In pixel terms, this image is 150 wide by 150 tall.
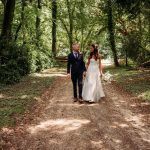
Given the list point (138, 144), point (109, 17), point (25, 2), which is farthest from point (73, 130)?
point (109, 17)

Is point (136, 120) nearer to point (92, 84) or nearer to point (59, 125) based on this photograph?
point (59, 125)

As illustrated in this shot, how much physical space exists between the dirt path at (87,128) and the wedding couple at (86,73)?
1.78 ft

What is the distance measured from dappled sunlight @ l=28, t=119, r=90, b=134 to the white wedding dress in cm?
340

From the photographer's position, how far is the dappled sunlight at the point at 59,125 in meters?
9.92

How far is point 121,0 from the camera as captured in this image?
20.8 meters

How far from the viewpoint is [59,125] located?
412 inches

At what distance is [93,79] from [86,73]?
16.8 inches

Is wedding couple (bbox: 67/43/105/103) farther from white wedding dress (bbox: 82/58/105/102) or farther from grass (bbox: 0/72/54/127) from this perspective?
grass (bbox: 0/72/54/127)

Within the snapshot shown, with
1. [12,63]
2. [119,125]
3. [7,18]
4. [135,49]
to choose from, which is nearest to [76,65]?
[119,125]

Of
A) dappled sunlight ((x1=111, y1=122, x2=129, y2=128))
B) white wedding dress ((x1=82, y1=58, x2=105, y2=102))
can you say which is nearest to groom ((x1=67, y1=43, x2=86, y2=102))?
white wedding dress ((x1=82, y1=58, x2=105, y2=102))

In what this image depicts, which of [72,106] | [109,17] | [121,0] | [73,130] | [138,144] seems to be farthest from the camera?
[109,17]

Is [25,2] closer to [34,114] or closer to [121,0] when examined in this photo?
[121,0]

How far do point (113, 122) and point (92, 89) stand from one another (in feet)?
12.9

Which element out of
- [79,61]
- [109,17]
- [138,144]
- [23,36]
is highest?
[109,17]
